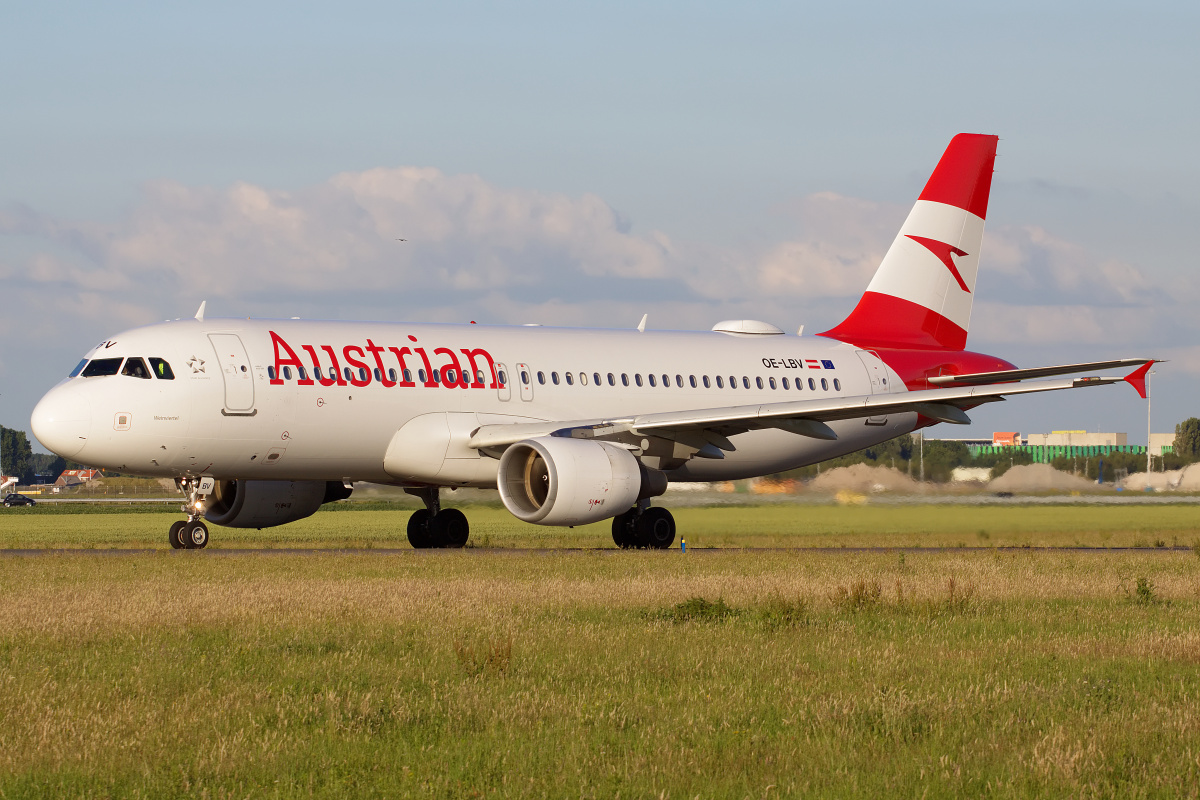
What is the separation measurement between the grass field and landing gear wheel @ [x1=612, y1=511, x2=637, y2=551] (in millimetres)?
8974

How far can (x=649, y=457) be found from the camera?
27859 millimetres

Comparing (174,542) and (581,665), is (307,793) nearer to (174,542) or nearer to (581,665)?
(581,665)

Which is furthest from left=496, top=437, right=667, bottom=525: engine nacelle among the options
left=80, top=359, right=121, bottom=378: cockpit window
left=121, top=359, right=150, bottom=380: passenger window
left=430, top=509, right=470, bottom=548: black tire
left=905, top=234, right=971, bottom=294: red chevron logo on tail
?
left=905, top=234, right=971, bottom=294: red chevron logo on tail

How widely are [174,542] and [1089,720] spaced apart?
1920 centimetres

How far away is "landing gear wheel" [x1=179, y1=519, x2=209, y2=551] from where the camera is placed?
2480 centimetres

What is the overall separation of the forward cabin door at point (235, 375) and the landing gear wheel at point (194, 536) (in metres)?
2.35

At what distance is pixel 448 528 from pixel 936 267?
12847 millimetres

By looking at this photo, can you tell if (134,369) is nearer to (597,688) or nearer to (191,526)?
(191,526)

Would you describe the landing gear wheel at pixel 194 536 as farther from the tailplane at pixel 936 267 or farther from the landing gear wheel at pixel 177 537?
the tailplane at pixel 936 267

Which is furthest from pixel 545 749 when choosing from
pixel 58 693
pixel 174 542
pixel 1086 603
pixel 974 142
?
pixel 974 142

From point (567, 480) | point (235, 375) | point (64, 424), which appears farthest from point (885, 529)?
point (64, 424)

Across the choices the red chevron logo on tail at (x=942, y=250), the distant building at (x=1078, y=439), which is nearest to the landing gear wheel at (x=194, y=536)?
the red chevron logo on tail at (x=942, y=250)

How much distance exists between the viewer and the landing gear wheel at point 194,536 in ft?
81.4

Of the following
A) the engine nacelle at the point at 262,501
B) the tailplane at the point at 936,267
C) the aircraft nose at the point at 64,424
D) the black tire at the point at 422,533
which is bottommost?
the black tire at the point at 422,533
